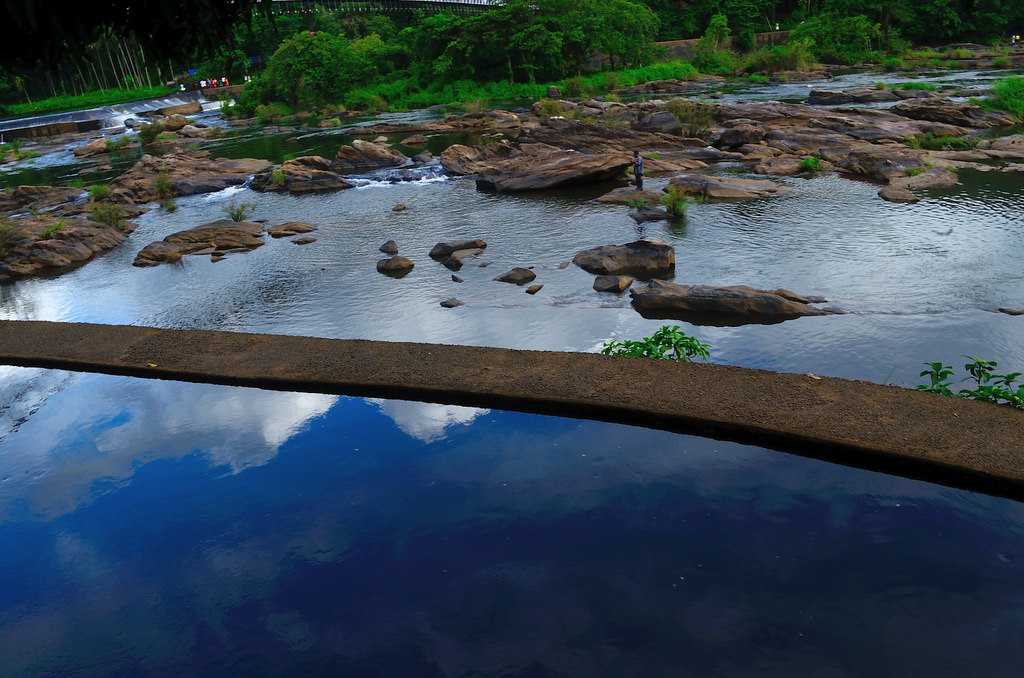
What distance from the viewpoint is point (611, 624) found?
6.30 metres

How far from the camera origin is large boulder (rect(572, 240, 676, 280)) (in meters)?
15.5

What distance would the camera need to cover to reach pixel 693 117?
1252 inches

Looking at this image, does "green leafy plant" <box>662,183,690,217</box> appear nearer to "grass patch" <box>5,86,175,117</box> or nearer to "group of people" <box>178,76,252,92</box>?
"grass patch" <box>5,86,175,117</box>

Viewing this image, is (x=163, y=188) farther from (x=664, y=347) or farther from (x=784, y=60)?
(x=784, y=60)

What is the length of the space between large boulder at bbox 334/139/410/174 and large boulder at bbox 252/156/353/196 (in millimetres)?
1968

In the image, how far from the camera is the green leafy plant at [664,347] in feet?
36.2

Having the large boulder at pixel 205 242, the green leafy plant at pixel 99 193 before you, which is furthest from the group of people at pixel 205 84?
the large boulder at pixel 205 242

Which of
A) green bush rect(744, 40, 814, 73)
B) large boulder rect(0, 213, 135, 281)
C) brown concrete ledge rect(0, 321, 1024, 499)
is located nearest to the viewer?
brown concrete ledge rect(0, 321, 1024, 499)

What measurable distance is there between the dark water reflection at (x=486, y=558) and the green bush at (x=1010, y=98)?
95.4 feet

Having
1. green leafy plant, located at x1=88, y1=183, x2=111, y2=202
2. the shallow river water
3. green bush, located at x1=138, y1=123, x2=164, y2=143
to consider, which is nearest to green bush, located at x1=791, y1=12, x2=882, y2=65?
green bush, located at x1=138, y1=123, x2=164, y2=143

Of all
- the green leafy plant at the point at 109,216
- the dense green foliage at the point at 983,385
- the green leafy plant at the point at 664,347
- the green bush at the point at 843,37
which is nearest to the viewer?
the dense green foliage at the point at 983,385

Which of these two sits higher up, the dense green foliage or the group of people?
the group of people

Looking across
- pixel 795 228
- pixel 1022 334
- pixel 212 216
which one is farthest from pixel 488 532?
pixel 212 216

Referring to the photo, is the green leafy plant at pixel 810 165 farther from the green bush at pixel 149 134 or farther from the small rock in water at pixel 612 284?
the green bush at pixel 149 134
